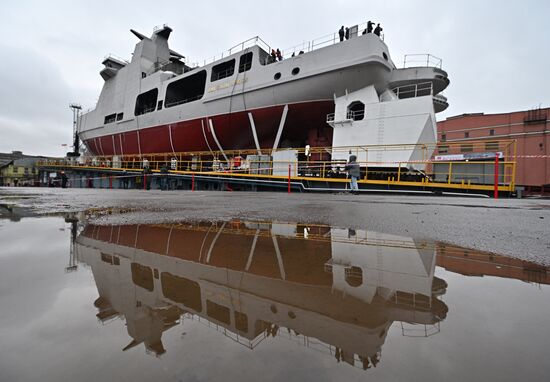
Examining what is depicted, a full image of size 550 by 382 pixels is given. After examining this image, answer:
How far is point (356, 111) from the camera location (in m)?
11.4

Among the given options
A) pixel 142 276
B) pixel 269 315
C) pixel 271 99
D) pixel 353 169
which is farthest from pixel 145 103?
pixel 269 315

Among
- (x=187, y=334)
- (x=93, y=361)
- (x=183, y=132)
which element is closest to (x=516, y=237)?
(x=187, y=334)

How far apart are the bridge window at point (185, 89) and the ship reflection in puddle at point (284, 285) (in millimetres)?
17121

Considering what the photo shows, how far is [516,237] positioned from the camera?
2082 mm

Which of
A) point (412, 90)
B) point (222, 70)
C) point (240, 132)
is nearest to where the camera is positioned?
point (412, 90)

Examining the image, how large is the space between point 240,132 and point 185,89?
6.91m

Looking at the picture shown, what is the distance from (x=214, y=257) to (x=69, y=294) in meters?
0.62

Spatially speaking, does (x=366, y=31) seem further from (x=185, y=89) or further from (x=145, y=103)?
(x=145, y=103)

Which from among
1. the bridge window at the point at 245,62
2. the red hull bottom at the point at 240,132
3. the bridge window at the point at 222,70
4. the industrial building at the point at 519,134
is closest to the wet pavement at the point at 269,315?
the red hull bottom at the point at 240,132

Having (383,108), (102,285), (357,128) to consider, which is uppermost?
(383,108)

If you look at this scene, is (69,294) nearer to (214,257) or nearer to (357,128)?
(214,257)

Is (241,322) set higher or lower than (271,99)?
lower

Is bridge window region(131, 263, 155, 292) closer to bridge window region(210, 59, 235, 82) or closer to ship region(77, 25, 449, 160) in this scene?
ship region(77, 25, 449, 160)

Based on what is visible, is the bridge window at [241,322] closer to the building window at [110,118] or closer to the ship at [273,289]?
the ship at [273,289]
